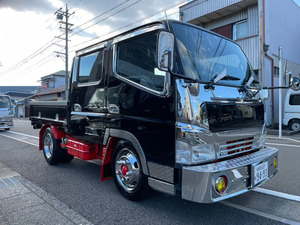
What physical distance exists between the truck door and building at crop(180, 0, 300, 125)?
1025 centimetres

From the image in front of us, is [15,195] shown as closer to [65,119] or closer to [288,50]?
[65,119]

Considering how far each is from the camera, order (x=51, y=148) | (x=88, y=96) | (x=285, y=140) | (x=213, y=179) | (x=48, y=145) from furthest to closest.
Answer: (x=285, y=140) < (x=48, y=145) < (x=51, y=148) < (x=88, y=96) < (x=213, y=179)

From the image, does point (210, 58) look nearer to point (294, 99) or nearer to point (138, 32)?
point (138, 32)

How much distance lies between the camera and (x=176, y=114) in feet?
7.89

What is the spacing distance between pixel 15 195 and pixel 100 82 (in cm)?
218

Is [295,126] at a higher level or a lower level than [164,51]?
lower

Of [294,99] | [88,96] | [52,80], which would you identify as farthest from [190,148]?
[52,80]

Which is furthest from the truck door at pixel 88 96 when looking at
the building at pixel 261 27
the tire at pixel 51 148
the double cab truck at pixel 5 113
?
the double cab truck at pixel 5 113

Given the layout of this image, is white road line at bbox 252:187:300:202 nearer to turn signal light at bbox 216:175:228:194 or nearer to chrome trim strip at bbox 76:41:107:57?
turn signal light at bbox 216:175:228:194

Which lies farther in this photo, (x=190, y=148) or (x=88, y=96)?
(x=88, y=96)

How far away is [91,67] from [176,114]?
2.14 m

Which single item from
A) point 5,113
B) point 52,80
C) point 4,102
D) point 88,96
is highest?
point 52,80

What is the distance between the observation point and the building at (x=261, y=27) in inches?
468

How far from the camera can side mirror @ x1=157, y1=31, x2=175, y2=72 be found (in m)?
2.30
